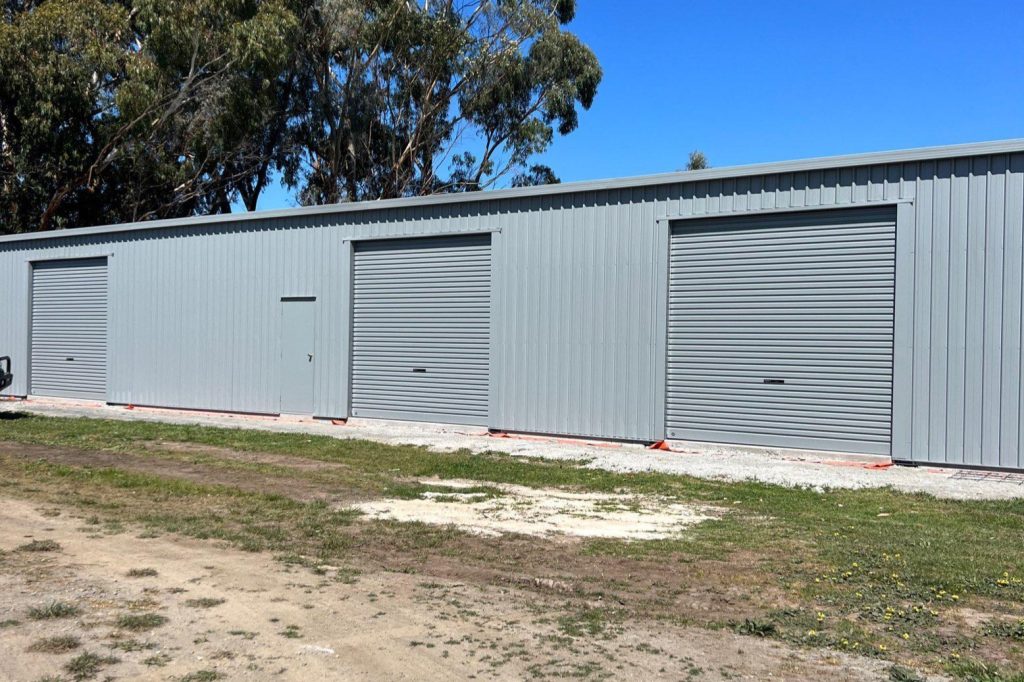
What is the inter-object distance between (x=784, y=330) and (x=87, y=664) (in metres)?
11.0

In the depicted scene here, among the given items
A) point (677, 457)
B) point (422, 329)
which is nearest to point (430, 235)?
point (422, 329)

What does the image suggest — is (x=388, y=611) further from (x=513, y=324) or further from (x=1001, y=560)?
(x=513, y=324)

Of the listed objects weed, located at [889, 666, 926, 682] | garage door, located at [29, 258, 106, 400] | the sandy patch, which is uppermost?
garage door, located at [29, 258, 106, 400]

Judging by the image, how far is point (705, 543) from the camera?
25.4 ft

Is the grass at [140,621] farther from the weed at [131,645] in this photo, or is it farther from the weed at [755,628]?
the weed at [755,628]

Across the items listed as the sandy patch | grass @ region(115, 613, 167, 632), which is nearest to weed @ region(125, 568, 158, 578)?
grass @ region(115, 613, 167, 632)

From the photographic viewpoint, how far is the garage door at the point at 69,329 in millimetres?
21766

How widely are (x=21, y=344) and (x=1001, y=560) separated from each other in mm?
22064

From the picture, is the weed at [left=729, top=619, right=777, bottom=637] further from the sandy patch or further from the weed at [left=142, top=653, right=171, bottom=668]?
the weed at [left=142, top=653, right=171, bottom=668]

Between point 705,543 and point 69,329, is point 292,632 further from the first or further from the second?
point 69,329

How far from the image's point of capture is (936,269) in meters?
12.4

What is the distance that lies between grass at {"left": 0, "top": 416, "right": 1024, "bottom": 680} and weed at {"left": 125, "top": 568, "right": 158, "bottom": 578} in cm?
92

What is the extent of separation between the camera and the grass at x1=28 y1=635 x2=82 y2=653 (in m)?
4.80

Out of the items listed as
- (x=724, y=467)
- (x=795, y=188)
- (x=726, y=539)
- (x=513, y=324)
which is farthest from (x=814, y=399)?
(x=726, y=539)
